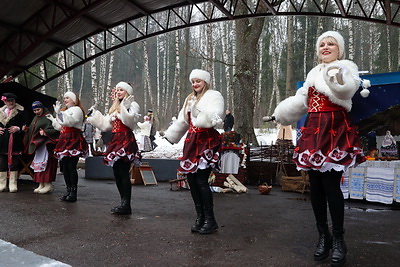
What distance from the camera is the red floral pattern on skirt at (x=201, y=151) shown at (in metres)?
4.53

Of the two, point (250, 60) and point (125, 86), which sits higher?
point (250, 60)

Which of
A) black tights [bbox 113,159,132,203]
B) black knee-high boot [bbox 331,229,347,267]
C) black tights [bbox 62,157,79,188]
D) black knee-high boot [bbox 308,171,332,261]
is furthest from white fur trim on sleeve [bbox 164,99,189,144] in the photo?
black tights [bbox 62,157,79,188]

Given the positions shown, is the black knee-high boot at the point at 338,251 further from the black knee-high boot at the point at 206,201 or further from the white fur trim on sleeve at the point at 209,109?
the white fur trim on sleeve at the point at 209,109

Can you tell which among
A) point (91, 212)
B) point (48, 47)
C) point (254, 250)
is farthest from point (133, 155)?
point (48, 47)

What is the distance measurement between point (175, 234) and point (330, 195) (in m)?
1.75

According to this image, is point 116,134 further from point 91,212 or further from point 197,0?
point 197,0

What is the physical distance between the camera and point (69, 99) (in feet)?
22.6

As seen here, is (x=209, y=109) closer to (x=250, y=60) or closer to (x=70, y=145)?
(x=70, y=145)

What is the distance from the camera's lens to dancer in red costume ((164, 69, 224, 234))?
175 inches

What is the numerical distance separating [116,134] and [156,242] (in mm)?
2085

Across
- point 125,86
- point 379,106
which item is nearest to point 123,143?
point 125,86

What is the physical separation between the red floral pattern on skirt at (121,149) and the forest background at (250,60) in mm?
8082

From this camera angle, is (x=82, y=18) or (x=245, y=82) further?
(x=245, y=82)

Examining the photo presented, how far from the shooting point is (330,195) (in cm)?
343
